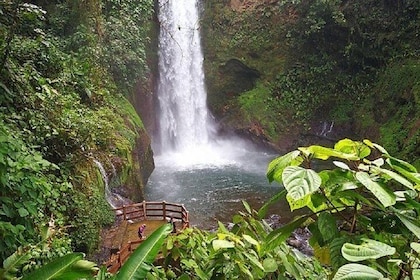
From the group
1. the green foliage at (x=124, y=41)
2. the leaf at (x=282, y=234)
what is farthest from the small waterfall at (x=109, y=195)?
the leaf at (x=282, y=234)

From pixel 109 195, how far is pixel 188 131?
37.2ft

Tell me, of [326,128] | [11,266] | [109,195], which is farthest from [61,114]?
[326,128]

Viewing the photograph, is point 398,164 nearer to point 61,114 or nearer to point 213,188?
point 61,114

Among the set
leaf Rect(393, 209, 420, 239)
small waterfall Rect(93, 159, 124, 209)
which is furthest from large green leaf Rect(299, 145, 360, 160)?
small waterfall Rect(93, 159, 124, 209)

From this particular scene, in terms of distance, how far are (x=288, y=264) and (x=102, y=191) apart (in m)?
7.42

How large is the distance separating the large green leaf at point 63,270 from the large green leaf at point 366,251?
1462mm

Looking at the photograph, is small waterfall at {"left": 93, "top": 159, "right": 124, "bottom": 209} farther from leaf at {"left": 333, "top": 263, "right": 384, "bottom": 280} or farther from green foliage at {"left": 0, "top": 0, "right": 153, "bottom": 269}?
leaf at {"left": 333, "top": 263, "right": 384, "bottom": 280}

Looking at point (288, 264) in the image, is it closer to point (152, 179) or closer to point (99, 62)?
point (99, 62)

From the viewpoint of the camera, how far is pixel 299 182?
1141 millimetres

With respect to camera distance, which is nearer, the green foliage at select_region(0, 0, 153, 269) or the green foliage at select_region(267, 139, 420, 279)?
the green foliage at select_region(267, 139, 420, 279)

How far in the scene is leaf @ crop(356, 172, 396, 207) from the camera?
109 cm

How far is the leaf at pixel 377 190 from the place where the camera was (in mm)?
1091

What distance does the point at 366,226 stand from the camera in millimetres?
1321

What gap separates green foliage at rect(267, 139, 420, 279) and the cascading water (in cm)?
1346
